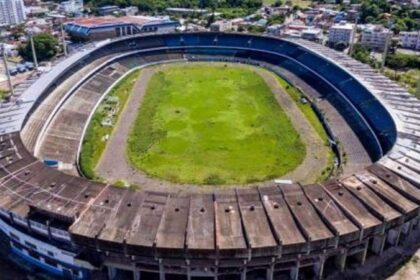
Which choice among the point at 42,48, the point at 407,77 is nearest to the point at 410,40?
the point at 407,77

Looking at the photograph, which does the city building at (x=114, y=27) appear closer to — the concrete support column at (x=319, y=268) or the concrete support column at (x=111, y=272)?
the concrete support column at (x=111, y=272)

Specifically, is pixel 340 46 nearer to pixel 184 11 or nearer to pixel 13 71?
pixel 184 11

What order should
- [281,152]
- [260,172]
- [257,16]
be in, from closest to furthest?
[260,172] < [281,152] < [257,16]

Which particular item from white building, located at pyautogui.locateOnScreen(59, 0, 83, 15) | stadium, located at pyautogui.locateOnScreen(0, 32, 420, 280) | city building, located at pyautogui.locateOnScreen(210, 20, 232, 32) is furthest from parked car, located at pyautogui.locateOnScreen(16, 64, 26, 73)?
white building, located at pyautogui.locateOnScreen(59, 0, 83, 15)

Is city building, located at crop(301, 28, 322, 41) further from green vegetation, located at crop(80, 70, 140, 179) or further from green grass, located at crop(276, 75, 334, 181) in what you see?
green vegetation, located at crop(80, 70, 140, 179)

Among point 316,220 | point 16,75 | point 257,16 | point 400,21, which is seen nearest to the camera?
point 316,220

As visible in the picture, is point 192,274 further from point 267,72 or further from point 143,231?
point 267,72

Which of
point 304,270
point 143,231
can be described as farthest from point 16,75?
point 304,270

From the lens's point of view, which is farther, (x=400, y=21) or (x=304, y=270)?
(x=400, y=21)
